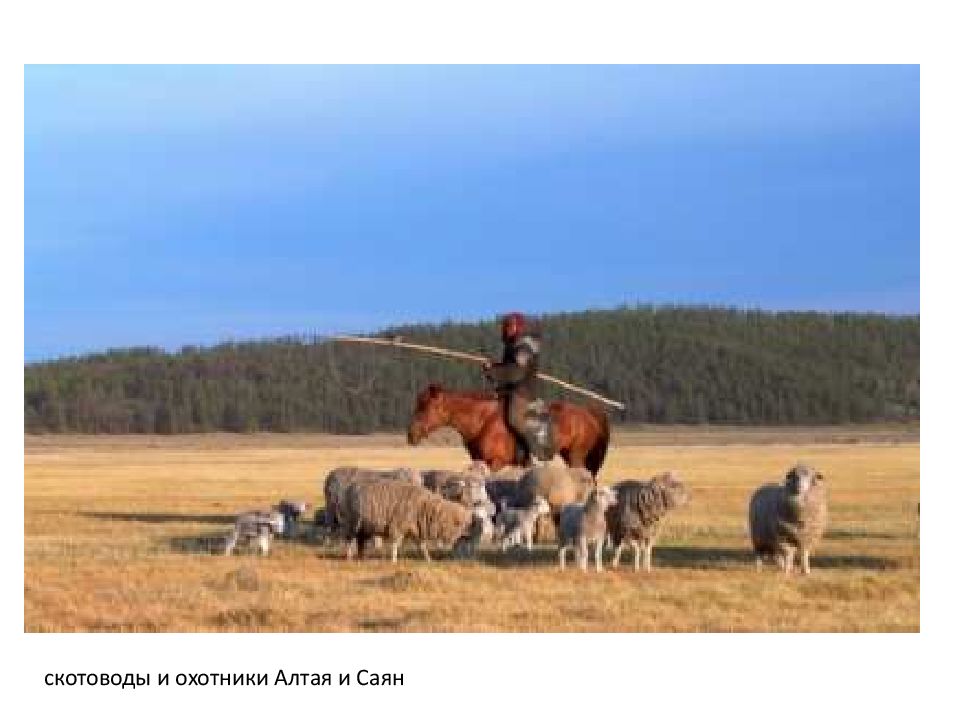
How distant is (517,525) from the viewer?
2078 cm

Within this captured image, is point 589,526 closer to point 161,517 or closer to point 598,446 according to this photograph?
point 598,446

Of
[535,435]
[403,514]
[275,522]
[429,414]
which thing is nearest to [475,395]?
[429,414]

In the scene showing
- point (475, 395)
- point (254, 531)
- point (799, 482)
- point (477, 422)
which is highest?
point (475, 395)

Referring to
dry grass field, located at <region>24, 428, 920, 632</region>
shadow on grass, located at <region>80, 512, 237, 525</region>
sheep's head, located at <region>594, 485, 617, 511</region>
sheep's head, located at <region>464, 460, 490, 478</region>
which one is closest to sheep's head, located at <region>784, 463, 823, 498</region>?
dry grass field, located at <region>24, 428, 920, 632</region>

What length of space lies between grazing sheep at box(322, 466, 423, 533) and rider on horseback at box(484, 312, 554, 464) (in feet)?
8.17

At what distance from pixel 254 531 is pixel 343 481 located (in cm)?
135

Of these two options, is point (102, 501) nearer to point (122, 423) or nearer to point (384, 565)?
point (384, 565)

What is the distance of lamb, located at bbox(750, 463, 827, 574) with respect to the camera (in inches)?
738

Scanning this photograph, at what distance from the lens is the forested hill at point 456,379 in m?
101

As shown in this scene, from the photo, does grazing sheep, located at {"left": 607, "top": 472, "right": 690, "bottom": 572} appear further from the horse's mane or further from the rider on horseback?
the horse's mane

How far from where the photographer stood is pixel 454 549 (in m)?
20.3

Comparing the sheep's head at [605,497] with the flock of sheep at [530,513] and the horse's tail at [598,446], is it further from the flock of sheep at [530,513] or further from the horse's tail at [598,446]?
the horse's tail at [598,446]

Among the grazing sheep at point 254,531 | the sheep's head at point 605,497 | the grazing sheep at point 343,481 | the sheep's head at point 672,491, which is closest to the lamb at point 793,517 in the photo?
the sheep's head at point 672,491

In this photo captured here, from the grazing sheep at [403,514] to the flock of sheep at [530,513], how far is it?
0.01 m
